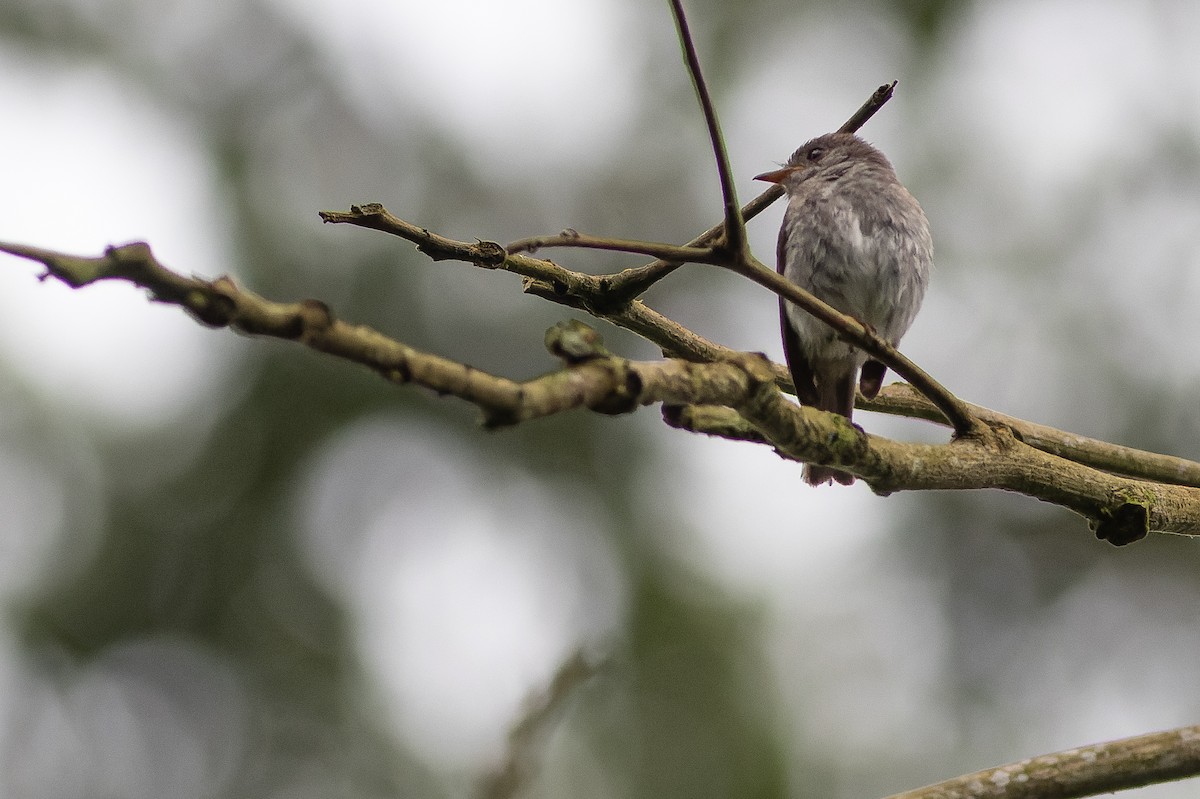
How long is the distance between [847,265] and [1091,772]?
120 inches

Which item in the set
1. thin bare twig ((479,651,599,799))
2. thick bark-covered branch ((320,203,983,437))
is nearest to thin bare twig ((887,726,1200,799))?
thin bare twig ((479,651,599,799))

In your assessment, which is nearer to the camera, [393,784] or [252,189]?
[393,784]

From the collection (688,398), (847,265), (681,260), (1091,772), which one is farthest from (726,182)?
(847,265)

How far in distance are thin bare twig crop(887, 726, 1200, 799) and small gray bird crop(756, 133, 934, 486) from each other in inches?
100

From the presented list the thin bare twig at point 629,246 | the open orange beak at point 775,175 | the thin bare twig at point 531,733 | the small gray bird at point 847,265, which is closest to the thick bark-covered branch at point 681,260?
the thin bare twig at point 629,246

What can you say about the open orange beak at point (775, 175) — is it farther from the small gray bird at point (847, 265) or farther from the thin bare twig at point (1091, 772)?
the thin bare twig at point (1091, 772)

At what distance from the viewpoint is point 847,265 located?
4.81m

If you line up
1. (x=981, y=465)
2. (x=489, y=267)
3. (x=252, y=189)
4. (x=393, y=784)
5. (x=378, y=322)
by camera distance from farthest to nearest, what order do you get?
1. (x=252, y=189)
2. (x=378, y=322)
3. (x=393, y=784)
4. (x=489, y=267)
5. (x=981, y=465)

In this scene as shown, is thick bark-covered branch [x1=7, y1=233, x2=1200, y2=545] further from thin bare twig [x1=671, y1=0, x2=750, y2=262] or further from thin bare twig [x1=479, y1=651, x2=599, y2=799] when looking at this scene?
thin bare twig [x1=479, y1=651, x2=599, y2=799]

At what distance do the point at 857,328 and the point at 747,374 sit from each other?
1.94ft

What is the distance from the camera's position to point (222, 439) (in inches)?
364

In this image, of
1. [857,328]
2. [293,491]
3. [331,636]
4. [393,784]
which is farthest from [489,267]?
[293,491]

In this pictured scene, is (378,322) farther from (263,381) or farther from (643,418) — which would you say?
(643,418)

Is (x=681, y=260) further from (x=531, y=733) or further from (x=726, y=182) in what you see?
(x=531, y=733)
